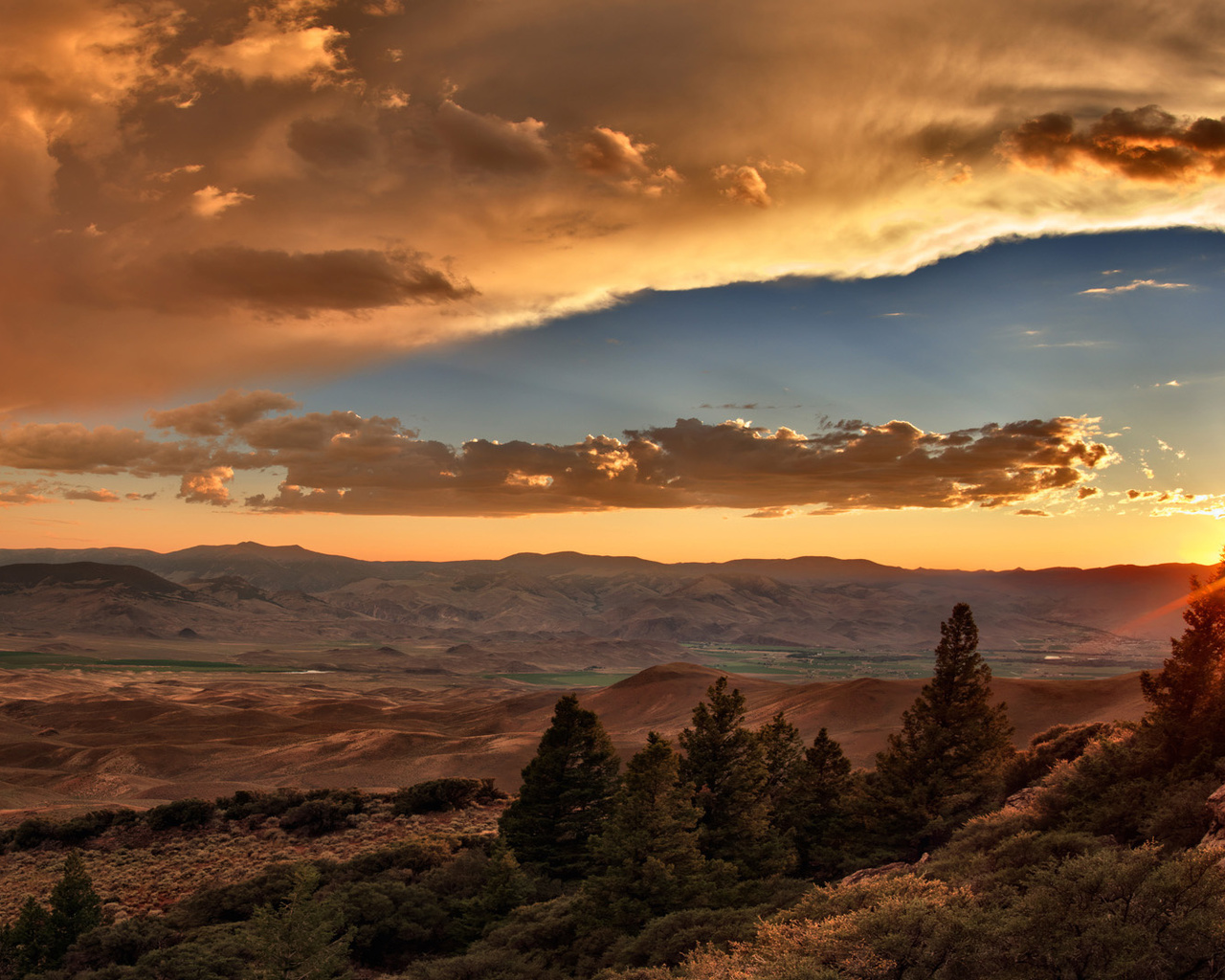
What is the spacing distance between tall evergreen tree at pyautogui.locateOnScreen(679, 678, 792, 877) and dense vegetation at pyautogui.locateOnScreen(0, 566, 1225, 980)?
0.26ft

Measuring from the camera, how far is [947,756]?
96.5 feet

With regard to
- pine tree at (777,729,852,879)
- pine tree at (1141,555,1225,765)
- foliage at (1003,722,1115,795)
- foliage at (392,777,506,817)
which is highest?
pine tree at (1141,555,1225,765)

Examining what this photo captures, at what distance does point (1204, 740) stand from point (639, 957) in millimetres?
14896

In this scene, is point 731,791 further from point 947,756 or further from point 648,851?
point 947,756

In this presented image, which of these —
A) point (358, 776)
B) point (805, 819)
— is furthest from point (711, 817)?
point (358, 776)

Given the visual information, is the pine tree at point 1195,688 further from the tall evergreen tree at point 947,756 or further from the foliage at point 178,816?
the foliage at point 178,816

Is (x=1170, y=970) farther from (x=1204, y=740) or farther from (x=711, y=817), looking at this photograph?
(x=711, y=817)

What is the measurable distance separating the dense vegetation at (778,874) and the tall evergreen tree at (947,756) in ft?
0.30

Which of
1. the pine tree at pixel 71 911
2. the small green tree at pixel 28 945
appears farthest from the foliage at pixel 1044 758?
the small green tree at pixel 28 945

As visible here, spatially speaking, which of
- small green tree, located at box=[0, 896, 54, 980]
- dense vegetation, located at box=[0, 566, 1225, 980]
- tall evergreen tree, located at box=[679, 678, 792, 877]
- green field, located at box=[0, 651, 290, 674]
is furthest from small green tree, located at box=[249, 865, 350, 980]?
green field, located at box=[0, 651, 290, 674]

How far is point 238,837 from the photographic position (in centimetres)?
Answer: 3684

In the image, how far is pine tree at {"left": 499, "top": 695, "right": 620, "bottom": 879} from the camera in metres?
27.6

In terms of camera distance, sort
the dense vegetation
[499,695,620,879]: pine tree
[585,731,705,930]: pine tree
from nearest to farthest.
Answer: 1. the dense vegetation
2. [585,731,705,930]: pine tree
3. [499,695,620,879]: pine tree

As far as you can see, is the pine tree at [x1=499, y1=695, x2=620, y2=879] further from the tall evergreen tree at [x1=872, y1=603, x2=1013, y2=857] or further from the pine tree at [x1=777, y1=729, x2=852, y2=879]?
the tall evergreen tree at [x1=872, y1=603, x2=1013, y2=857]
